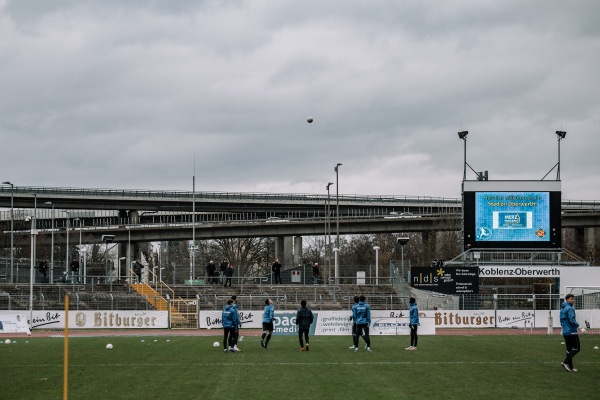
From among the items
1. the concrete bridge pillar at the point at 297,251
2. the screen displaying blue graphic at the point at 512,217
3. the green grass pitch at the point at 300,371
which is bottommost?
the green grass pitch at the point at 300,371

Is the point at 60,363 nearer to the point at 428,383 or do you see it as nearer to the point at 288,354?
the point at 288,354

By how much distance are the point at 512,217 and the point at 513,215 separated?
0.12 meters

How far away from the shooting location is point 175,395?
16094 mm

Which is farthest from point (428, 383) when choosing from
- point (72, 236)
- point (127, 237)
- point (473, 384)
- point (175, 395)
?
point (72, 236)

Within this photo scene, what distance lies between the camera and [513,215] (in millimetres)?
46188

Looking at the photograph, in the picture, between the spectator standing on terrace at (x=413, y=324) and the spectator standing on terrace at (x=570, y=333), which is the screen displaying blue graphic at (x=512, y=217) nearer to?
the spectator standing on terrace at (x=413, y=324)

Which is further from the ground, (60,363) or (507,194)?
(507,194)


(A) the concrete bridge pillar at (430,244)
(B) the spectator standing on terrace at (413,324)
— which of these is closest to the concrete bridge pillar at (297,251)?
(A) the concrete bridge pillar at (430,244)

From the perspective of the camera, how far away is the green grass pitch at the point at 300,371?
54.0 feet

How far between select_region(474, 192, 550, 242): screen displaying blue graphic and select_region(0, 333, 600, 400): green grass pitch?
15.3 meters

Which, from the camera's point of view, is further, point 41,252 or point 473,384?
point 41,252

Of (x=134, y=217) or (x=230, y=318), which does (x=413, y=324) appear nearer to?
(x=230, y=318)

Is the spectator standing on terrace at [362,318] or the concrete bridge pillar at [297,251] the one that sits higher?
the concrete bridge pillar at [297,251]

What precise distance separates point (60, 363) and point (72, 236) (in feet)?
239
